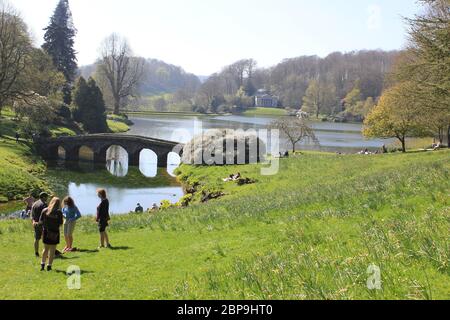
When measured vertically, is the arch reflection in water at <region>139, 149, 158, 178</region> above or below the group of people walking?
below

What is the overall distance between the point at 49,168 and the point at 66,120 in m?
29.4

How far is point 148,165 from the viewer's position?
6662 cm

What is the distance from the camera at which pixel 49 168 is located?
5803 centimetres

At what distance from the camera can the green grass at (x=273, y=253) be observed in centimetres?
814

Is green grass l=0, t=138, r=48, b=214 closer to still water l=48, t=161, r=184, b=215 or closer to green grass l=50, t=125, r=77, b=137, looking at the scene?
still water l=48, t=161, r=184, b=215

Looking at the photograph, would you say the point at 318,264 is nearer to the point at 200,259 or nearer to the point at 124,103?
the point at 200,259

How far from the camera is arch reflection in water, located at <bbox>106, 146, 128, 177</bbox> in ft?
194

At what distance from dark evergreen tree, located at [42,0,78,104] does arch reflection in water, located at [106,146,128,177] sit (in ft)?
67.2

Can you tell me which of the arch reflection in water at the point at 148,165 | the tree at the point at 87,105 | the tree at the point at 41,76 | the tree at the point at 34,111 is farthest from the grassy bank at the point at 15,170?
the tree at the point at 87,105

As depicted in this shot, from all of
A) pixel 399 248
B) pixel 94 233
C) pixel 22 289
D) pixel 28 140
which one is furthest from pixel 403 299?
pixel 28 140

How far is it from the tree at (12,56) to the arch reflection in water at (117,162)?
15.7m

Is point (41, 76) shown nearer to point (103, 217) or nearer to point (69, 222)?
point (69, 222)

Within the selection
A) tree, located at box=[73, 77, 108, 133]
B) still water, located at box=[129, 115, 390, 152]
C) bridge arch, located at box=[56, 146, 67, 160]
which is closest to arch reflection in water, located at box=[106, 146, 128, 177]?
bridge arch, located at box=[56, 146, 67, 160]

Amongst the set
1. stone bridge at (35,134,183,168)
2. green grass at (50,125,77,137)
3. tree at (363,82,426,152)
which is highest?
tree at (363,82,426,152)
